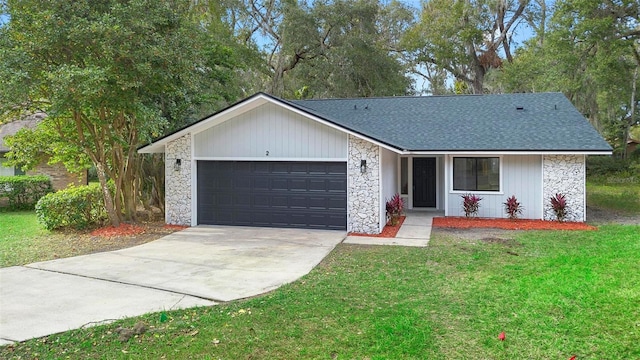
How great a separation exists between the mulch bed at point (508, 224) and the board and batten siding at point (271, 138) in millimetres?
3869

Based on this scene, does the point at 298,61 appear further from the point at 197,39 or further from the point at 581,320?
the point at 581,320

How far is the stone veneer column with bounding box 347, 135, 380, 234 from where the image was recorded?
10.6 meters

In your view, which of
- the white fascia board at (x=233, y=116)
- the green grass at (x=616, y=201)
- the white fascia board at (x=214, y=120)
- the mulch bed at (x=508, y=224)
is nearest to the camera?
the white fascia board at (x=233, y=116)

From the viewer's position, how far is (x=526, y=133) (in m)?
12.7

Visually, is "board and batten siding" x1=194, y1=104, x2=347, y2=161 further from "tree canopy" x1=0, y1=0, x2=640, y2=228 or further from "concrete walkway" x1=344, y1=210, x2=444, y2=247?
"concrete walkway" x1=344, y1=210, x2=444, y2=247

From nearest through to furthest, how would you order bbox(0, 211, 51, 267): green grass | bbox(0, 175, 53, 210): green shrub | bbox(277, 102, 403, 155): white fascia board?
bbox(0, 211, 51, 267): green grass
bbox(277, 102, 403, 155): white fascia board
bbox(0, 175, 53, 210): green shrub

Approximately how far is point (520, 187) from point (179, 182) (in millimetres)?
9995

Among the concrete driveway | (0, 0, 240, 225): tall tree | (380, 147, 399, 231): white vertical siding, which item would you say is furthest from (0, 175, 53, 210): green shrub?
(380, 147, 399, 231): white vertical siding

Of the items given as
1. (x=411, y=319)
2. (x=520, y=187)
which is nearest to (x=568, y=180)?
(x=520, y=187)

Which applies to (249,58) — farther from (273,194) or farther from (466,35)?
(466,35)

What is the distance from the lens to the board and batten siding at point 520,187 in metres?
12.5

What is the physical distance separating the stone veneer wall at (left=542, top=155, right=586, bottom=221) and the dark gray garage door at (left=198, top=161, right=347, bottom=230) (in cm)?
605

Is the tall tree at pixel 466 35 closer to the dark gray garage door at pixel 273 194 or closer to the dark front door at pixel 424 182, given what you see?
the dark front door at pixel 424 182

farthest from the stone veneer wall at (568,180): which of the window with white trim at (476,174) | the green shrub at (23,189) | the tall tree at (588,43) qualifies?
the green shrub at (23,189)
